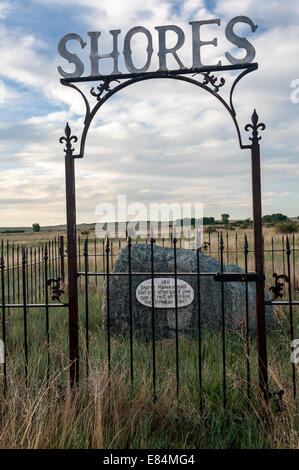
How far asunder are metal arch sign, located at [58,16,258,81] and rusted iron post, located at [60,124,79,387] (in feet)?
2.15

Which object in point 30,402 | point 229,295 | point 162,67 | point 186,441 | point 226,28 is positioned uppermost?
point 226,28

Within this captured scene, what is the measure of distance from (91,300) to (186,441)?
233 inches

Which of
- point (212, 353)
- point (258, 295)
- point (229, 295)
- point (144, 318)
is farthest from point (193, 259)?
point (258, 295)

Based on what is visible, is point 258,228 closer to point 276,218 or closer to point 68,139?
point 68,139

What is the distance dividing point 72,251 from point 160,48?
216cm

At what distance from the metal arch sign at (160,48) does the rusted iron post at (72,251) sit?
25.7 inches

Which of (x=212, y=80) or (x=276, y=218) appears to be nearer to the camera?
(x=212, y=80)

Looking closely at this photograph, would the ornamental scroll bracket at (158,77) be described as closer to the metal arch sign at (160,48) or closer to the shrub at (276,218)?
the metal arch sign at (160,48)

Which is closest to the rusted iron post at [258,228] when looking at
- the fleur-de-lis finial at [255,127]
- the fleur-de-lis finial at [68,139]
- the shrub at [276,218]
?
the fleur-de-lis finial at [255,127]

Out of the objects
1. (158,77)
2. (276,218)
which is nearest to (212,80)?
(158,77)

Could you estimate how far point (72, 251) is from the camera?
4.09m

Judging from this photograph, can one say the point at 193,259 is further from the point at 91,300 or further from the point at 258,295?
the point at 91,300

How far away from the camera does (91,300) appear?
361 inches

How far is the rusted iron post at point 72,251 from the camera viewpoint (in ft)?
13.3
